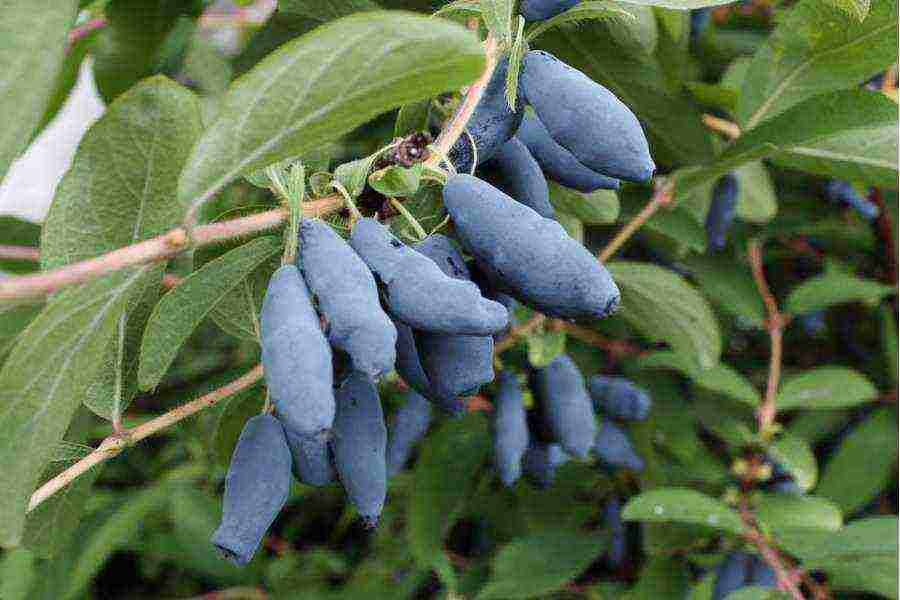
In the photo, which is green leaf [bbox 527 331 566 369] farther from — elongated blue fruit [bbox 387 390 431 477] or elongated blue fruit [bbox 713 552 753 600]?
elongated blue fruit [bbox 713 552 753 600]

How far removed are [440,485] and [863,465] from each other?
Answer: 62 cm

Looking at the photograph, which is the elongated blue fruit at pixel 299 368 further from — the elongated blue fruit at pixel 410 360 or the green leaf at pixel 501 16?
the green leaf at pixel 501 16

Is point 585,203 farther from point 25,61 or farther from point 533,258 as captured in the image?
point 25,61

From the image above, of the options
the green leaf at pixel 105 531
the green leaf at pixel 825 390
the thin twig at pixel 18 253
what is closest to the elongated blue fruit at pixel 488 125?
the thin twig at pixel 18 253

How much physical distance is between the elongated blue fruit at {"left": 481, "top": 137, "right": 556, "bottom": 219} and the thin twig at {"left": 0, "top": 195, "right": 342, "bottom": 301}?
135mm

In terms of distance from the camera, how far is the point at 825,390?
1.41 meters

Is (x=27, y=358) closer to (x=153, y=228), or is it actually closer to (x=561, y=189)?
(x=153, y=228)

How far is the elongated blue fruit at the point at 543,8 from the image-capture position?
69cm

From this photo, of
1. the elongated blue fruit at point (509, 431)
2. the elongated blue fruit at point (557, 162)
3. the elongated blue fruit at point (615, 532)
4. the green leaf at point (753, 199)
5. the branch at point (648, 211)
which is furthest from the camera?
the elongated blue fruit at point (615, 532)

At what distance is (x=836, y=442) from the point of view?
1644mm

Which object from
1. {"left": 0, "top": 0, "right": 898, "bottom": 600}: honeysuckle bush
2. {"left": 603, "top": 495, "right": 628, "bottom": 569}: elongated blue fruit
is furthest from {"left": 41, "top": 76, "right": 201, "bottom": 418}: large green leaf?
{"left": 603, "top": 495, "right": 628, "bottom": 569}: elongated blue fruit

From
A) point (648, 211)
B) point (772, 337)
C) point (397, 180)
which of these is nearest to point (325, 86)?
point (397, 180)

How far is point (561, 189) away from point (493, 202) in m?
0.38

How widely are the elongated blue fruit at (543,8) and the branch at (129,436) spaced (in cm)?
31
